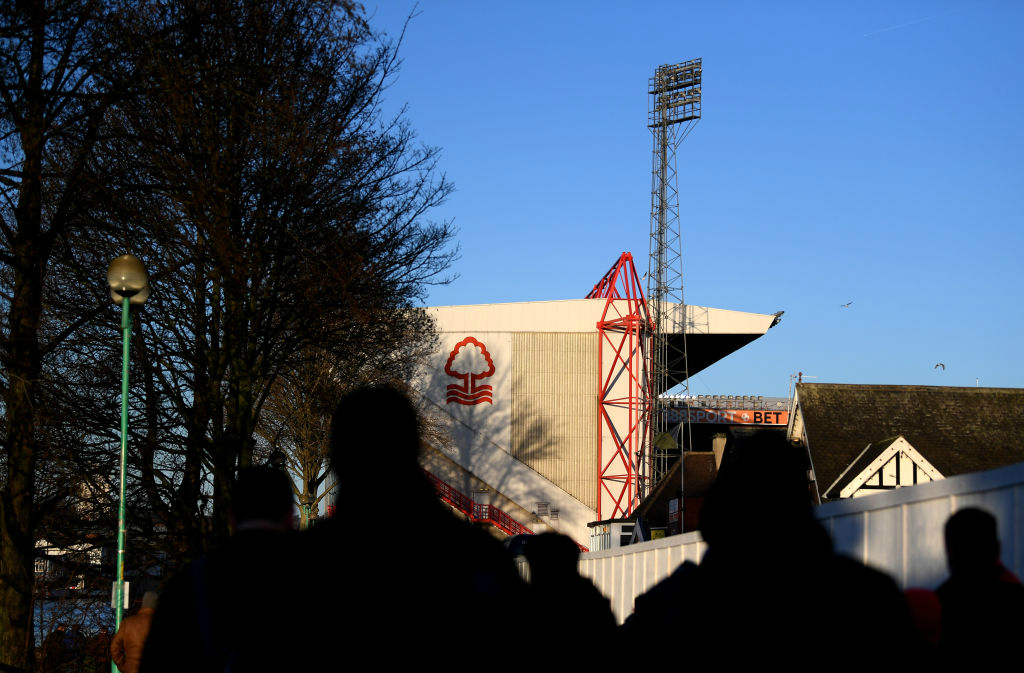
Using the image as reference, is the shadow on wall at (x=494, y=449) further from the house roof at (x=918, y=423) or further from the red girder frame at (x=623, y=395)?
the house roof at (x=918, y=423)

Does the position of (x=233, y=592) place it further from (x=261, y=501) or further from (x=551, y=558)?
(x=551, y=558)

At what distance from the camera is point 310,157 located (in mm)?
13797

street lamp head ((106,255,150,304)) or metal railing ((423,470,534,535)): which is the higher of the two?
street lamp head ((106,255,150,304))

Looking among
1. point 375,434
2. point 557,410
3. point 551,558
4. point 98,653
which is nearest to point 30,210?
point 98,653

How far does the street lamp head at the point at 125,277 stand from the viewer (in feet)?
35.8

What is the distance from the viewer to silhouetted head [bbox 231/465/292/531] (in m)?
3.58

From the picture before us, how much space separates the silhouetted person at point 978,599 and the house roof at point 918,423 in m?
29.2

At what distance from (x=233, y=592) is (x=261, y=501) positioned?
0.41 m

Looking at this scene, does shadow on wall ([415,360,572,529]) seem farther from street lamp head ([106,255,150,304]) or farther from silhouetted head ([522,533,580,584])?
silhouetted head ([522,533,580,584])

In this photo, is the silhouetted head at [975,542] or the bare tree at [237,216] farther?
the bare tree at [237,216]

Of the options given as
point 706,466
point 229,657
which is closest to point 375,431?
point 229,657

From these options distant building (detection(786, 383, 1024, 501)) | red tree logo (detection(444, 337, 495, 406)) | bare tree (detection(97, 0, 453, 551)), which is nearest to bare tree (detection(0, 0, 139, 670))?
bare tree (detection(97, 0, 453, 551))

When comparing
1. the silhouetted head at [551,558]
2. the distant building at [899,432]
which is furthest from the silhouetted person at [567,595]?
the distant building at [899,432]

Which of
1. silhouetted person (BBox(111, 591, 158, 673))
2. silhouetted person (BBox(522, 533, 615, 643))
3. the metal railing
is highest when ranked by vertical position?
silhouetted person (BBox(522, 533, 615, 643))
